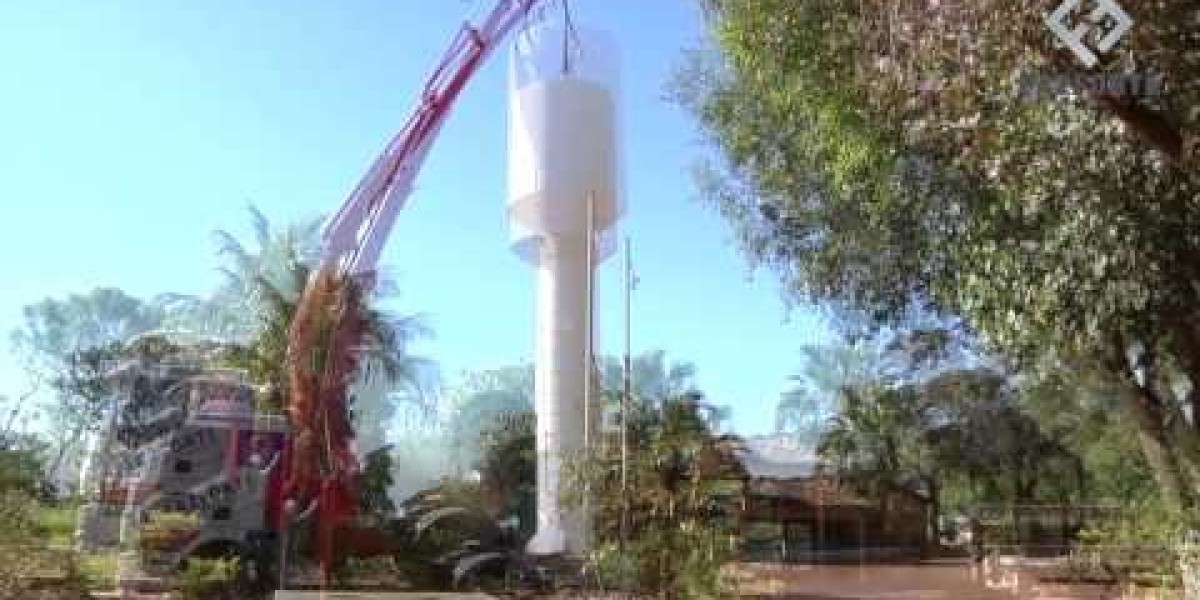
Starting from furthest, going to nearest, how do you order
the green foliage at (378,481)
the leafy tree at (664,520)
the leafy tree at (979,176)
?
the green foliage at (378,481), the leafy tree at (664,520), the leafy tree at (979,176)

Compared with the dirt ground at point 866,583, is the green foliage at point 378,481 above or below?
above

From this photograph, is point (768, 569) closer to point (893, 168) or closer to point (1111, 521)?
point (1111, 521)

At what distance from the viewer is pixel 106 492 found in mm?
19969

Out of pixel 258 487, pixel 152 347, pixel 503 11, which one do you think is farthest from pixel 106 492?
pixel 503 11

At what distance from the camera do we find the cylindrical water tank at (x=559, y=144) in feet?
94.9

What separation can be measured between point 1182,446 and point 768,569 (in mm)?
12632

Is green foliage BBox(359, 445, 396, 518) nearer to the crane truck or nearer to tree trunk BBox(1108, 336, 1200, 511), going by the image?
the crane truck

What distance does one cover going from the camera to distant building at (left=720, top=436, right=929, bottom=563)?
38.0m

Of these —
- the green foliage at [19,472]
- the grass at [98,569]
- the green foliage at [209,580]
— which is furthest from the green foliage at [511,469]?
the green foliage at [19,472]

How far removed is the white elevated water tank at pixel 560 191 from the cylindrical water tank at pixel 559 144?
0.02 m

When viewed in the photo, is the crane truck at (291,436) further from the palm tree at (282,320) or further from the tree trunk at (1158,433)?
the tree trunk at (1158,433)

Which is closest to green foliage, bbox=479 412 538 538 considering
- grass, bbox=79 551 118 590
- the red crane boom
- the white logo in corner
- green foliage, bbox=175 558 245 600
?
the red crane boom

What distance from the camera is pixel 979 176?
31.3ft

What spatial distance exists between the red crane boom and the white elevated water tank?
493cm
